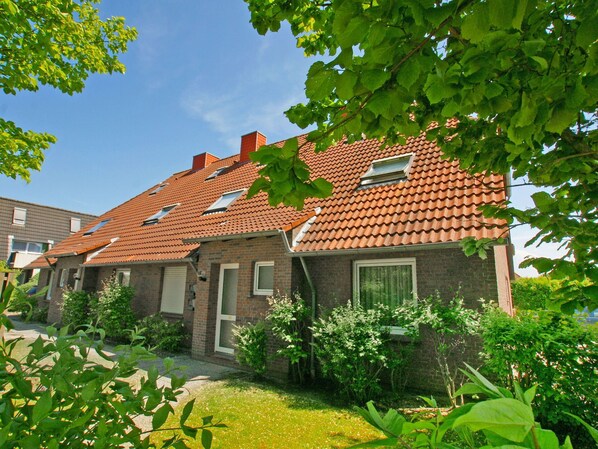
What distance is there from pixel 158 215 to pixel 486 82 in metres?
15.3

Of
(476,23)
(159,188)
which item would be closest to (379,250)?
(476,23)

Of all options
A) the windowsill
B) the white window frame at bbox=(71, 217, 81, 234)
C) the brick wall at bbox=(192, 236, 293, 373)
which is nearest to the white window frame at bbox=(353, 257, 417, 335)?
the brick wall at bbox=(192, 236, 293, 373)

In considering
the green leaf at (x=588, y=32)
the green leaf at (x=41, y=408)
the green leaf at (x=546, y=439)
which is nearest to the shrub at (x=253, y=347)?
the green leaf at (x=41, y=408)

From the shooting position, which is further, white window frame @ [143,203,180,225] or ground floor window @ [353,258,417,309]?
white window frame @ [143,203,180,225]

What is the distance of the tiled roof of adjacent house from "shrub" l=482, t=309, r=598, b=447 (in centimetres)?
163

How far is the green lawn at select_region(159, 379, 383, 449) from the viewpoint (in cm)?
463

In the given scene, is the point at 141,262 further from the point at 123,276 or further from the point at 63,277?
the point at 63,277

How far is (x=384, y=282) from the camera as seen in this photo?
24.1ft

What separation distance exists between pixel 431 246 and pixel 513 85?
4842mm

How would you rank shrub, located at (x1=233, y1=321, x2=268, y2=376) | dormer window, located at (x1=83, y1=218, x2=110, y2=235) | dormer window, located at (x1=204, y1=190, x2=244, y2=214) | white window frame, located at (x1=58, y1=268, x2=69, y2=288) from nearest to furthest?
shrub, located at (x1=233, y1=321, x2=268, y2=376)
dormer window, located at (x1=204, y1=190, x2=244, y2=214)
white window frame, located at (x1=58, y1=268, x2=69, y2=288)
dormer window, located at (x1=83, y1=218, x2=110, y2=235)

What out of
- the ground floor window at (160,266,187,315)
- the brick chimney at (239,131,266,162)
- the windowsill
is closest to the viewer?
the windowsill

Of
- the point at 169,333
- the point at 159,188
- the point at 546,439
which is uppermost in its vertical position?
the point at 159,188

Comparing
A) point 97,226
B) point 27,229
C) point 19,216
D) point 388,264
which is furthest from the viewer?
point 27,229

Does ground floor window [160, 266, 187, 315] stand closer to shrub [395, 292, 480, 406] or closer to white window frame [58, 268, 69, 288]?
shrub [395, 292, 480, 406]
